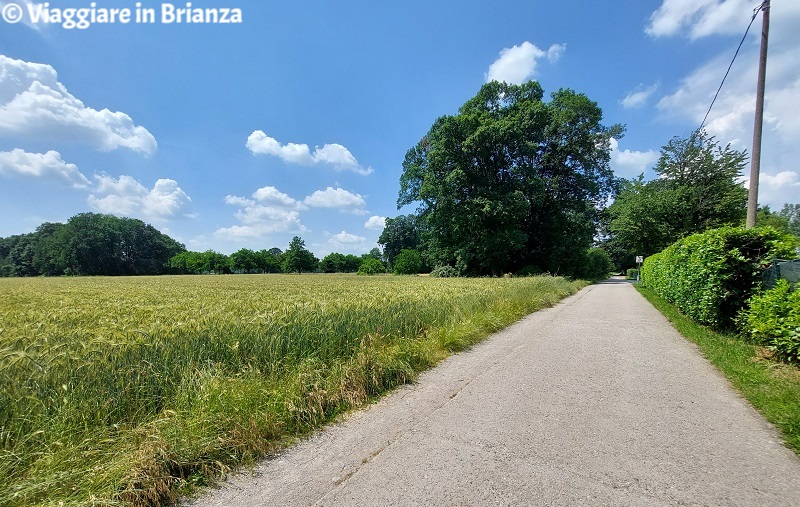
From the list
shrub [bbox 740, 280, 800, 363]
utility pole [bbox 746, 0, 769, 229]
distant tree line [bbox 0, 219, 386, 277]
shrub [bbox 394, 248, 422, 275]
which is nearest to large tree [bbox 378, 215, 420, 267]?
distant tree line [bbox 0, 219, 386, 277]

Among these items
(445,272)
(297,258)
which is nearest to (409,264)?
(445,272)

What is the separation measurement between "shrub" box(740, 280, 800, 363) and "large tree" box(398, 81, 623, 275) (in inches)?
858

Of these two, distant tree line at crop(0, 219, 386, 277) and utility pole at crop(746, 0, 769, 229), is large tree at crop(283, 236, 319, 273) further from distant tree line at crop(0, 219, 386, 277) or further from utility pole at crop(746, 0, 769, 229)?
utility pole at crop(746, 0, 769, 229)

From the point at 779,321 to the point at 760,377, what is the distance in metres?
1.25

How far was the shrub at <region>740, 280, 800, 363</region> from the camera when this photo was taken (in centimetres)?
475

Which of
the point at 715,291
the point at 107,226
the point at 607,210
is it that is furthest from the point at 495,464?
the point at 107,226

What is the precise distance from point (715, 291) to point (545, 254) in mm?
26788

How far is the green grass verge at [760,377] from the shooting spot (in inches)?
134

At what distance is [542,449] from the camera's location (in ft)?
9.77

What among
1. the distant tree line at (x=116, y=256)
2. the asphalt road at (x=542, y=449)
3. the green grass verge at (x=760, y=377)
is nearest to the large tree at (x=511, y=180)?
the green grass verge at (x=760, y=377)

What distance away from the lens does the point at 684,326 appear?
852cm

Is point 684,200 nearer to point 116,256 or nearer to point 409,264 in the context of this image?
point 409,264

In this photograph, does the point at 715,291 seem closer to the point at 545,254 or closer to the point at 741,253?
the point at 741,253

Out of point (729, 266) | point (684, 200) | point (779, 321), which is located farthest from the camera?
point (684, 200)
